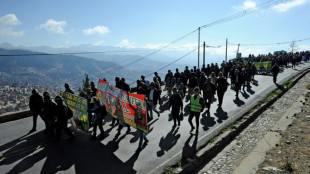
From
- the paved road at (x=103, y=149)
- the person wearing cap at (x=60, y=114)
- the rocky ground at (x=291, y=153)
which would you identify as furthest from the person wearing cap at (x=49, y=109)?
the rocky ground at (x=291, y=153)

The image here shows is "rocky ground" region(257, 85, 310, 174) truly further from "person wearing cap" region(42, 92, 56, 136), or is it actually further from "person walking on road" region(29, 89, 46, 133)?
"person walking on road" region(29, 89, 46, 133)

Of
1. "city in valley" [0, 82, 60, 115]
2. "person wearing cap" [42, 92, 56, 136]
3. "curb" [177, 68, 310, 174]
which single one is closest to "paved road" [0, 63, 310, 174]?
"curb" [177, 68, 310, 174]

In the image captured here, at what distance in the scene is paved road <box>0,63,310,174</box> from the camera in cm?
648

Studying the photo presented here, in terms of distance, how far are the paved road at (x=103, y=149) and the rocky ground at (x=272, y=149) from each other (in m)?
0.95

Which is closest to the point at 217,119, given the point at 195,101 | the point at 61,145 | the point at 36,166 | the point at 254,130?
the point at 254,130

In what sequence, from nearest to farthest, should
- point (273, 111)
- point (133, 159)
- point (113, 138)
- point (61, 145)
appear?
point (133, 159) → point (61, 145) → point (113, 138) → point (273, 111)

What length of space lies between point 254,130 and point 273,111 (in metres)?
3.70

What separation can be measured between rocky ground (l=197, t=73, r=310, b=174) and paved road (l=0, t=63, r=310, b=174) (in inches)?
37.2

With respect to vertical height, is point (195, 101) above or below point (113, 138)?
above

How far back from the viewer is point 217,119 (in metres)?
10.5

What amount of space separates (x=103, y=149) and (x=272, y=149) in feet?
20.1

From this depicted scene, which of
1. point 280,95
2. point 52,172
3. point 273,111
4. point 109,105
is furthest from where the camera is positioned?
point 280,95

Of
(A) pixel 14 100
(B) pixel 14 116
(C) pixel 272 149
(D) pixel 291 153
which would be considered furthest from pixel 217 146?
(A) pixel 14 100

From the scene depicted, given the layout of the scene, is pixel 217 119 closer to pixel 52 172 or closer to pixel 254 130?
pixel 254 130
